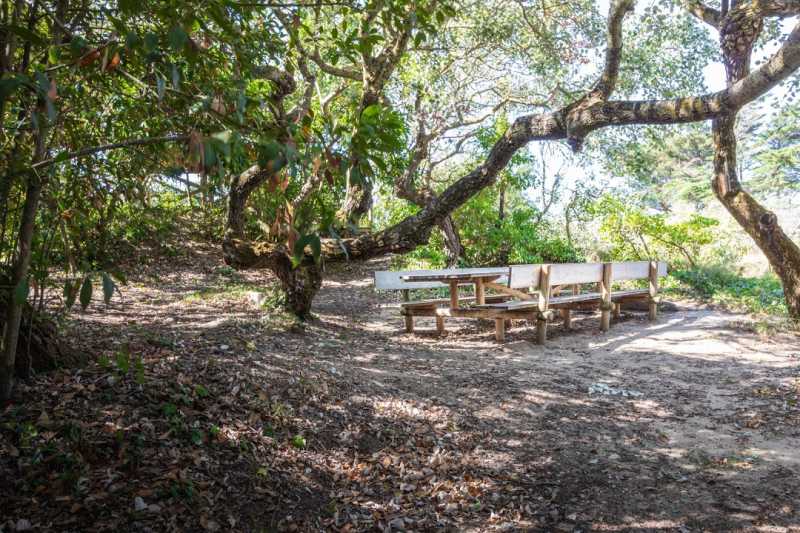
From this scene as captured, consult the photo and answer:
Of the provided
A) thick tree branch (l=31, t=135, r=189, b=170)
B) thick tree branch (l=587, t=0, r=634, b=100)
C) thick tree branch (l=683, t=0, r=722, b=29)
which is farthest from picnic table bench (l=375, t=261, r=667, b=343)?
thick tree branch (l=31, t=135, r=189, b=170)

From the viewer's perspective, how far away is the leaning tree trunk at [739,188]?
7547mm

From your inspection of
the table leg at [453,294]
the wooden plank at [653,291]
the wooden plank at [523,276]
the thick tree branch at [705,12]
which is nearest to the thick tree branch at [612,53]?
the wooden plank at [523,276]

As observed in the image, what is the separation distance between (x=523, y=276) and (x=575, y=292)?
8.74 feet

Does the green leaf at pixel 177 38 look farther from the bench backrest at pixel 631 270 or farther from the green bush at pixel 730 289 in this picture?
the green bush at pixel 730 289

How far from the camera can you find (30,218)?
99.3 inches

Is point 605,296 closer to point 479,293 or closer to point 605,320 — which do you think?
point 605,320

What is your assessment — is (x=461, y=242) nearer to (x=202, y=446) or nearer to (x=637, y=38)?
(x=637, y=38)

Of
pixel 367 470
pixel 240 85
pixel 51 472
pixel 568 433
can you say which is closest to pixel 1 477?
pixel 51 472

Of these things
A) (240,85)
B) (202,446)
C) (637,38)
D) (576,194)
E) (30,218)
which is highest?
(637,38)

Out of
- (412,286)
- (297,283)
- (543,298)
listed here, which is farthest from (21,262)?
(543,298)

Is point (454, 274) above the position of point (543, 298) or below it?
above

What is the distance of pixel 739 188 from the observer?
26.1 feet

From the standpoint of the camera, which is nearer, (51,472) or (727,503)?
(51,472)

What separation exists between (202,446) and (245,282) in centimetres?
892
